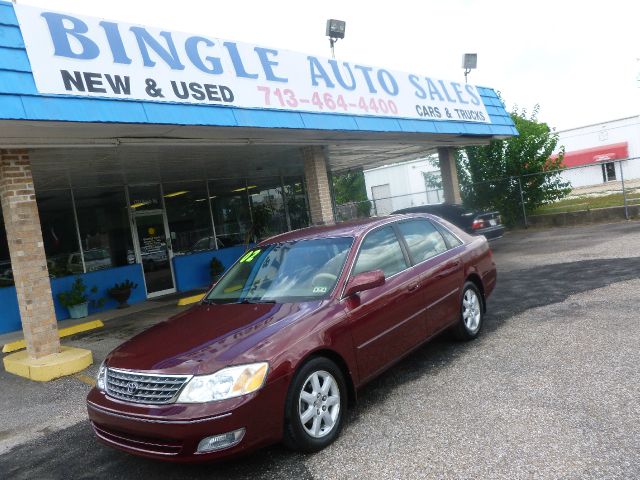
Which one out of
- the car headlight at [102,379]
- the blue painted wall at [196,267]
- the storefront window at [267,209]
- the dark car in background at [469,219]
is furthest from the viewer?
the storefront window at [267,209]

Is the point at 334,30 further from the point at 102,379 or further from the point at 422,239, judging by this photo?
the point at 102,379

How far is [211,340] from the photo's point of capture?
3.60 m

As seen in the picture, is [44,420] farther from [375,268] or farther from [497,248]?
[497,248]

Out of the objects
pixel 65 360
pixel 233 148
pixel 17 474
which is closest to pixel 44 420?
pixel 17 474

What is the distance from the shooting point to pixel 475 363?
4.98 m

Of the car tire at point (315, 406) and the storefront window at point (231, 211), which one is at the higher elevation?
the storefront window at point (231, 211)

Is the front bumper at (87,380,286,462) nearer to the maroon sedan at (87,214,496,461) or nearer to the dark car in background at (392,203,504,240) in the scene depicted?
the maroon sedan at (87,214,496,461)

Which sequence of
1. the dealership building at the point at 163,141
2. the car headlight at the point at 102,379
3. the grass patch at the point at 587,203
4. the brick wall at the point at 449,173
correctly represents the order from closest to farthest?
the car headlight at the point at 102,379
the dealership building at the point at 163,141
the brick wall at the point at 449,173
the grass patch at the point at 587,203

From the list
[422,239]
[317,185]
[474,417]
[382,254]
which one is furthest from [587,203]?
[474,417]

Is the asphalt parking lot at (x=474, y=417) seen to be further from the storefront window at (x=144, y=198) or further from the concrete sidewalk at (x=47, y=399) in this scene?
the storefront window at (x=144, y=198)

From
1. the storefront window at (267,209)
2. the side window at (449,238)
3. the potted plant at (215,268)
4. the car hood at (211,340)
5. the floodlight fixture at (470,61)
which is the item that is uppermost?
the floodlight fixture at (470,61)

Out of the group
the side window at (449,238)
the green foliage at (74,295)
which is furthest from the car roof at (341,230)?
the green foliage at (74,295)

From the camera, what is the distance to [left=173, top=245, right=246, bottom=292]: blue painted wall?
46.8ft

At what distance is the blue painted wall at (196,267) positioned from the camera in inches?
562
